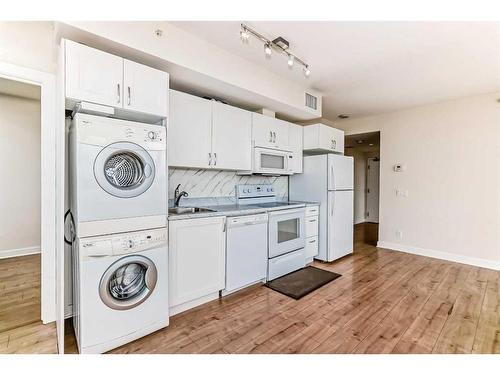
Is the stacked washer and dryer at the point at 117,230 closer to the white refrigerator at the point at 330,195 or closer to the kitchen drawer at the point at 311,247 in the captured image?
the kitchen drawer at the point at 311,247

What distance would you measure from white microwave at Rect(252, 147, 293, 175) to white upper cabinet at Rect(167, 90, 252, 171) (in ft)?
0.34

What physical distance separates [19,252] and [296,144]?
489 centimetres

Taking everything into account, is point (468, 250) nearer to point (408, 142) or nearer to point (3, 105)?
point (408, 142)

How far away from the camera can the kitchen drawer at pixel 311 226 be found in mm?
3537

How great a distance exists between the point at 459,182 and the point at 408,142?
102 cm

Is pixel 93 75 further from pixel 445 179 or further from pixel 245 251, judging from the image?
pixel 445 179

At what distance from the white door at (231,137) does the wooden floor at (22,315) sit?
6.85 ft

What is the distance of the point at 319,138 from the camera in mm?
3732

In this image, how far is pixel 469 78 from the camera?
3072mm

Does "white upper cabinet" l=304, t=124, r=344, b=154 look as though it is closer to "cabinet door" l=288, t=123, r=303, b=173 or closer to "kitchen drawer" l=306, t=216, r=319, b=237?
"cabinet door" l=288, t=123, r=303, b=173

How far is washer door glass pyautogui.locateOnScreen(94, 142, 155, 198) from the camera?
169 centimetres

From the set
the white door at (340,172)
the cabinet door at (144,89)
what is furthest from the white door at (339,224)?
the cabinet door at (144,89)
